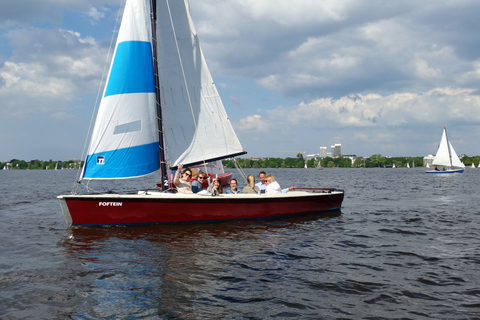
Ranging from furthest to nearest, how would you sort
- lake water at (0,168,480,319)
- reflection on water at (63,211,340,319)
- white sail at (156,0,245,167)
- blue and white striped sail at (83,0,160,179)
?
white sail at (156,0,245,167), blue and white striped sail at (83,0,160,179), reflection on water at (63,211,340,319), lake water at (0,168,480,319)

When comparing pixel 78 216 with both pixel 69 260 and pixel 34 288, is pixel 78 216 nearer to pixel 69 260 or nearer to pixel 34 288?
pixel 69 260

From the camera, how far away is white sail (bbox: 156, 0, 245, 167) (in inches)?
653

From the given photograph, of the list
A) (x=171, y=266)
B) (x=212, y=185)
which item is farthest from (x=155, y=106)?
(x=171, y=266)

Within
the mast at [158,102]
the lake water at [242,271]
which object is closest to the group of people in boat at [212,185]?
the mast at [158,102]

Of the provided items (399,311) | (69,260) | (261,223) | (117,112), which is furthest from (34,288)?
(261,223)

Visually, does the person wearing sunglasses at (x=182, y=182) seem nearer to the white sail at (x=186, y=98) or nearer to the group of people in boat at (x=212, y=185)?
the group of people in boat at (x=212, y=185)

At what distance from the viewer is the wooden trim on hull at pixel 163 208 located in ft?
46.5

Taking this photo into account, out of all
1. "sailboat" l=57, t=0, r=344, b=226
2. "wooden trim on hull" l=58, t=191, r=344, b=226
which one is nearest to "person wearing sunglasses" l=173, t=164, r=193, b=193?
"sailboat" l=57, t=0, r=344, b=226

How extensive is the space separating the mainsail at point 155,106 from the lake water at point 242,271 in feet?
9.31

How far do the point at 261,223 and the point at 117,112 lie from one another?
7234 millimetres

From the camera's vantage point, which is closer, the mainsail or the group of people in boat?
the mainsail

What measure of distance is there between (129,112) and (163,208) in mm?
3980

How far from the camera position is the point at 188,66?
17516mm

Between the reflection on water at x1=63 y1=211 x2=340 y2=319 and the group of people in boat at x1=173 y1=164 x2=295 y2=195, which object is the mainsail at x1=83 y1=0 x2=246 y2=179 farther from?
the reflection on water at x1=63 y1=211 x2=340 y2=319
